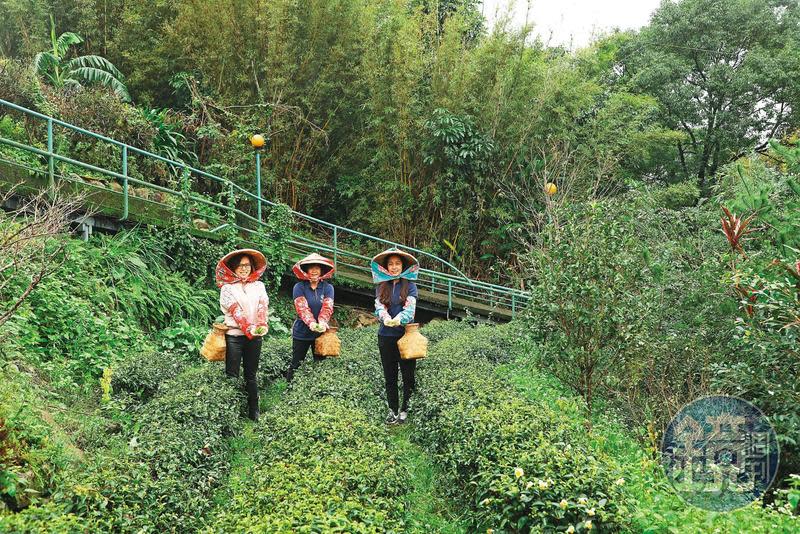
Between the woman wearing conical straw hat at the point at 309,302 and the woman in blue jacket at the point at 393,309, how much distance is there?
677 mm

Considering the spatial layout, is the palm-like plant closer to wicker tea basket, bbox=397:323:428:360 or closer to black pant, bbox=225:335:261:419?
black pant, bbox=225:335:261:419

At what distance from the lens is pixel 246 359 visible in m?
6.46

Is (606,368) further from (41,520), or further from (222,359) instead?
(41,520)

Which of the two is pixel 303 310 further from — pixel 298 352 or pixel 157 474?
pixel 157 474

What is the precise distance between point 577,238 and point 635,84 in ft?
59.6

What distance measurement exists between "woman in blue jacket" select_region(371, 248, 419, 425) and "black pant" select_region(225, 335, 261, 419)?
120 centimetres

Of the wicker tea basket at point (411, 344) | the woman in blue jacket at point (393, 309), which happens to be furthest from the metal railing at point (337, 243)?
the wicker tea basket at point (411, 344)

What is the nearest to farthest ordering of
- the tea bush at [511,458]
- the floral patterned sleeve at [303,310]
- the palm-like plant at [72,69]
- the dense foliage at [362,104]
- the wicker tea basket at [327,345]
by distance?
the tea bush at [511,458] < the floral patterned sleeve at [303,310] < the wicker tea basket at [327,345] < the palm-like plant at [72,69] < the dense foliage at [362,104]

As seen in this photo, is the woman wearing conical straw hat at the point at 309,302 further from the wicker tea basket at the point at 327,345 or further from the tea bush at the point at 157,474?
the tea bush at the point at 157,474

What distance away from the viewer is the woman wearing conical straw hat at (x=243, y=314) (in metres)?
6.35

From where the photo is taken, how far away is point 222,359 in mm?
6594

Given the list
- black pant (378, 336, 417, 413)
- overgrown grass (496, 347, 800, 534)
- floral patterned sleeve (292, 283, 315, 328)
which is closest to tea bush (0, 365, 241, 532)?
floral patterned sleeve (292, 283, 315, 328)

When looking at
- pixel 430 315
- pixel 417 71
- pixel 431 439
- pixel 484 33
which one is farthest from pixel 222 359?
pixel 484 33

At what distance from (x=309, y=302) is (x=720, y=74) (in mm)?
19254
